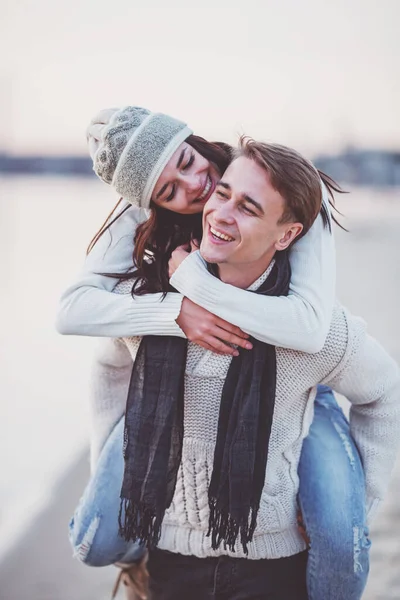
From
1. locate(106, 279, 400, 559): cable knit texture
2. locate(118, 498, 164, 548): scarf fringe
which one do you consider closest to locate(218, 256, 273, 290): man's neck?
locate(106, 279, 400, 559): cable knit texture

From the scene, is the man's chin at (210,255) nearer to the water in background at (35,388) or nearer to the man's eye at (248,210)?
the man's eye at (248,210)

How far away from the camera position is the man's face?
2.45 meters

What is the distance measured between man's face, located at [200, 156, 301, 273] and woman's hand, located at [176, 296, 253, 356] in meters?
0.16

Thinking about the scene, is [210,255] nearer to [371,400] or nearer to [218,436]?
[218,436]

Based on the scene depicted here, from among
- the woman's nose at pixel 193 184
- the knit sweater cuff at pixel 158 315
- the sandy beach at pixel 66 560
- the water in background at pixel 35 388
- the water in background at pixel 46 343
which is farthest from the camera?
the water in background at pixel 46 343

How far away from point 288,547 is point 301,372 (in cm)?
56

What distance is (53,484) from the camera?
15.3 ft

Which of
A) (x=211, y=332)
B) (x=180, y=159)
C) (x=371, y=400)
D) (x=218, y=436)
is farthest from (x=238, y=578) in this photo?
(x=180, y=159)

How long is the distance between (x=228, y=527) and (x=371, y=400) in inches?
22.4

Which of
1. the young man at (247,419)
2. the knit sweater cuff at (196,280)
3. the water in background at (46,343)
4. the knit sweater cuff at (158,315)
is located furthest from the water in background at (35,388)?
the knit sweater cuff at (196,280)

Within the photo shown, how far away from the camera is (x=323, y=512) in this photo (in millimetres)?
2588

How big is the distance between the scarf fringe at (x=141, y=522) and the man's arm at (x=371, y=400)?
0.64 meters

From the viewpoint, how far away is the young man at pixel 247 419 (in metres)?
2.46

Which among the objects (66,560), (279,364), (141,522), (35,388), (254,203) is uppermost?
(254,203)
